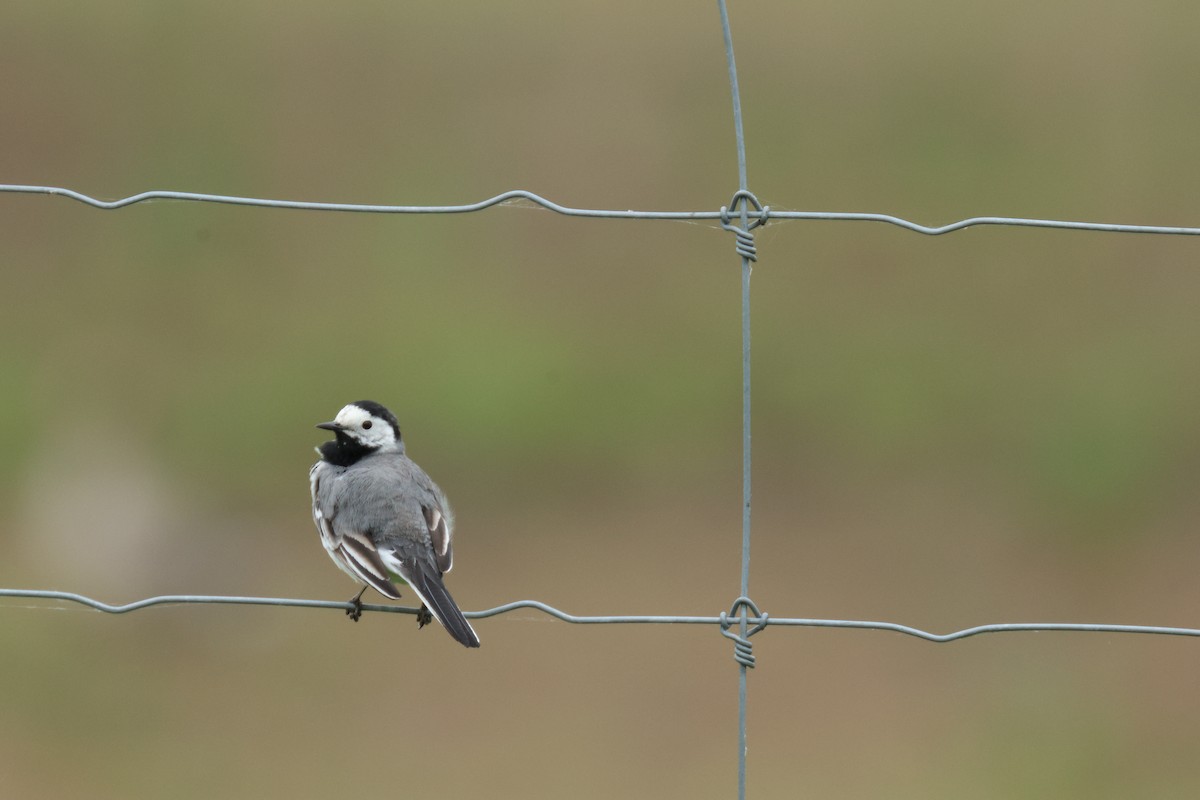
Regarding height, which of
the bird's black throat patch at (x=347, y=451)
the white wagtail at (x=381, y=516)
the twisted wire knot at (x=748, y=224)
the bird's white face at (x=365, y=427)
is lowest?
the white wagtail at (x=381, y=516)

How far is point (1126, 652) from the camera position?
14312mm

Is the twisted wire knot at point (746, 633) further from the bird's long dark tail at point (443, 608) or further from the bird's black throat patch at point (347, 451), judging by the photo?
the bird's black throat patch at point (347, 451)

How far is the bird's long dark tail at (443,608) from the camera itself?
5941 mm

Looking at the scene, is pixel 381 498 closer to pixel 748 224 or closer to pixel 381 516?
pixel 381 516

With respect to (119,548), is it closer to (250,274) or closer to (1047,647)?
(250,274)

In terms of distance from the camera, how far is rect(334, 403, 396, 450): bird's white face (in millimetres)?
7344

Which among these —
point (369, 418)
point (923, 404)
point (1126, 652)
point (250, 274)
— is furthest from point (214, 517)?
point (369, 418)

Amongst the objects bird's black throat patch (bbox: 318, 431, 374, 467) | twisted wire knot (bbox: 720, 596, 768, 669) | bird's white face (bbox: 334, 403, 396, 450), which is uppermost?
bird's white face (bbox: 334, 403, 396, 450)

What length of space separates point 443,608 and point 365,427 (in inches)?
56.3

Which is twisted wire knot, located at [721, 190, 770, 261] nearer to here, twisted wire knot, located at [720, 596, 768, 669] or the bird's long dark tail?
twisted wire knot, located at [720, 596, 768, 669]

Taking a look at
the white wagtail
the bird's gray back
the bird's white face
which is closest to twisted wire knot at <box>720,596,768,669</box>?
the white wagtail

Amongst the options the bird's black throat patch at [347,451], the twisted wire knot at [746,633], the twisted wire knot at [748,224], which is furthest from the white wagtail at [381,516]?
the twisted wire knot at [748,224]

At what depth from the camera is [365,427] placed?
289 inches

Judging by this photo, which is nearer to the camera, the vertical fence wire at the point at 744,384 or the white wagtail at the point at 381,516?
the vertical fence wire at the point at 744,384
